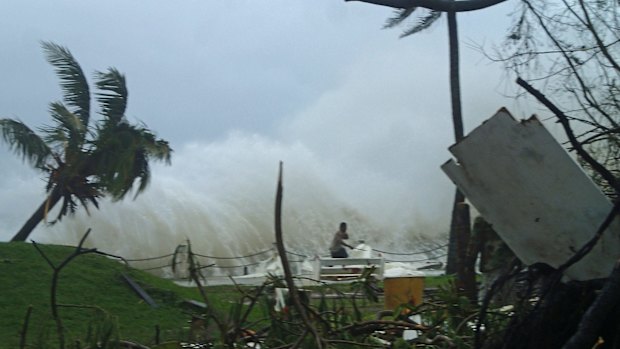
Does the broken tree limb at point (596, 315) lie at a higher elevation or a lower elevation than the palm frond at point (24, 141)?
lower

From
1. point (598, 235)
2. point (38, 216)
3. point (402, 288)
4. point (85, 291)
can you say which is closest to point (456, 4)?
point (402, 288)

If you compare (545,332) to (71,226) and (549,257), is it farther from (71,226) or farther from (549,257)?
(71,226)

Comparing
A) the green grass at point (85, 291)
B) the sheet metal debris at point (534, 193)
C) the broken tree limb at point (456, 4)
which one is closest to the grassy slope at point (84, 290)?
the green grass at point (85, 291)

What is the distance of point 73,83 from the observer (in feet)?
73.2

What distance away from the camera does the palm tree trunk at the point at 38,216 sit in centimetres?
2203

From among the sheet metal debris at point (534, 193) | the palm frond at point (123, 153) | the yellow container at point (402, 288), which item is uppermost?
the palm frond at point (123, 153)

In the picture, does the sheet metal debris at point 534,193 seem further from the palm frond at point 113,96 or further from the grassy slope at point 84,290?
the palm frond at point 113,96

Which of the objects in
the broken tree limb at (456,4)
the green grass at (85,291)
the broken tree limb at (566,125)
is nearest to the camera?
the broken tree limb at (566,125)

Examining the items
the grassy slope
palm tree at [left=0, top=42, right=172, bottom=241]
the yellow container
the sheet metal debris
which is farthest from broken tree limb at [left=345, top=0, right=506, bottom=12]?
palm tree at [left=0, top=42, right=172, bottom=241]

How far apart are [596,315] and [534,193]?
16.5 inches

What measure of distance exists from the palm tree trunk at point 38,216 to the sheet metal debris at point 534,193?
778 inches

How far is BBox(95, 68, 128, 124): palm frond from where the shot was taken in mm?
21828

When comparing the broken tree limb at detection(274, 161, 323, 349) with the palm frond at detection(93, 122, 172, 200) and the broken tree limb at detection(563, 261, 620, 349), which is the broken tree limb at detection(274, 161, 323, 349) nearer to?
the broken tree limb at detection(563, 261, 620, 349)

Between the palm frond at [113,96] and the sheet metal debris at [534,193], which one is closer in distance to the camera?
the sheet metal debris at [534,193]
